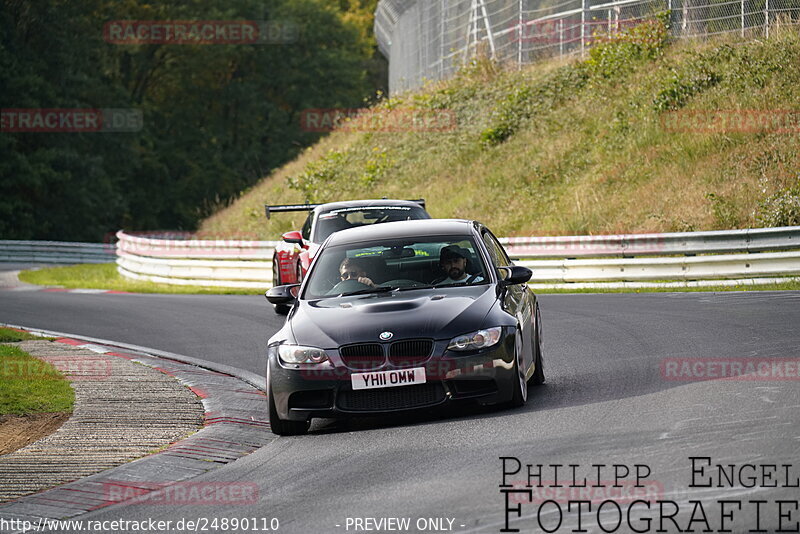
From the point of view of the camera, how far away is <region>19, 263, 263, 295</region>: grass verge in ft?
86.3

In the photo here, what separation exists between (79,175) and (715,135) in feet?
116

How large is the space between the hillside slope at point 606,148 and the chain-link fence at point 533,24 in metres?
0.45

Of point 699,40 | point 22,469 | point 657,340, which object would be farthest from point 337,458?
point 699,40

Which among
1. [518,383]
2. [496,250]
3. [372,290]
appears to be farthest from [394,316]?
[496,250]

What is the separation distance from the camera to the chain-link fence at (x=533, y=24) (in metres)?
31.0

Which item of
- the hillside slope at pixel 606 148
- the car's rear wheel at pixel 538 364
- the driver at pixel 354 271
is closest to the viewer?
the driver at pixel 354 271

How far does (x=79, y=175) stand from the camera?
55969mm

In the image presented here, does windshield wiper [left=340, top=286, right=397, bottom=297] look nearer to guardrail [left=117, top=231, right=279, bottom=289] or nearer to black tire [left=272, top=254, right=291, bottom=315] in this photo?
black tire [left=272, top=254, right=291, bottom=315]

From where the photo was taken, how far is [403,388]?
8695mm

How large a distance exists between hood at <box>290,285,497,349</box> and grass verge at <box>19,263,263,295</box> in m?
15.0

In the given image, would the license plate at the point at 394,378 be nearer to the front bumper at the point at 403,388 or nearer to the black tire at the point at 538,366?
the front bumper at the point at 403,388

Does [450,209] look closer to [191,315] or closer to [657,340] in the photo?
[191,315]

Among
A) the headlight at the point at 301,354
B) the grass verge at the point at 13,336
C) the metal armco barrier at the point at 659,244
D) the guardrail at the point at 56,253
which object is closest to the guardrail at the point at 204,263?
the metal armco barrier at the point at 659,244

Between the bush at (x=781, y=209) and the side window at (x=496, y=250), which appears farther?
the bush at (x=781, y=209)
